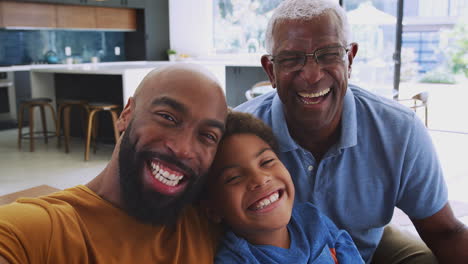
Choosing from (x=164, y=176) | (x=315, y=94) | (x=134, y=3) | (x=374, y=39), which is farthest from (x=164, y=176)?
(x=134, y=3)

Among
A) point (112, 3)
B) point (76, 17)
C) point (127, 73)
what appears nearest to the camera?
point (127, 73)

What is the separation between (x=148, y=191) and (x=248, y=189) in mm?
254

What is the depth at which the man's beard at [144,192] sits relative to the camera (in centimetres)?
95

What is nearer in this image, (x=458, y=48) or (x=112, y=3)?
(x=112, y=3)

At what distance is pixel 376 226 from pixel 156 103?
2.85ft

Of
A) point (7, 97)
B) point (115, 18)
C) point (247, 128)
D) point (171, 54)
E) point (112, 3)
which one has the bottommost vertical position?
point (7, 97)

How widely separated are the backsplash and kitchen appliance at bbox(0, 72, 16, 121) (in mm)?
249

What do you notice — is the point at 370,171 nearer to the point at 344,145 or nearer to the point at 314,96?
the point at 344,145

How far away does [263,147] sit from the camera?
1.18 metres

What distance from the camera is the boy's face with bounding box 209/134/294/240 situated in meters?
1.09

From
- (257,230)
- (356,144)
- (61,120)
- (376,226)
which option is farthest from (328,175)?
(61,120)

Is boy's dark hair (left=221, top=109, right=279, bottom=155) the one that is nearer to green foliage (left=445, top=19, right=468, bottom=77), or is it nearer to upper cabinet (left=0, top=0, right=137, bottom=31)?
upper cabinet (left=0, top=0, right=137, bottom=31)

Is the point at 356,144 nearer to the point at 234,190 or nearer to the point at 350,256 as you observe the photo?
the point at 350,256

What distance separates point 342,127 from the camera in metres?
1.43
